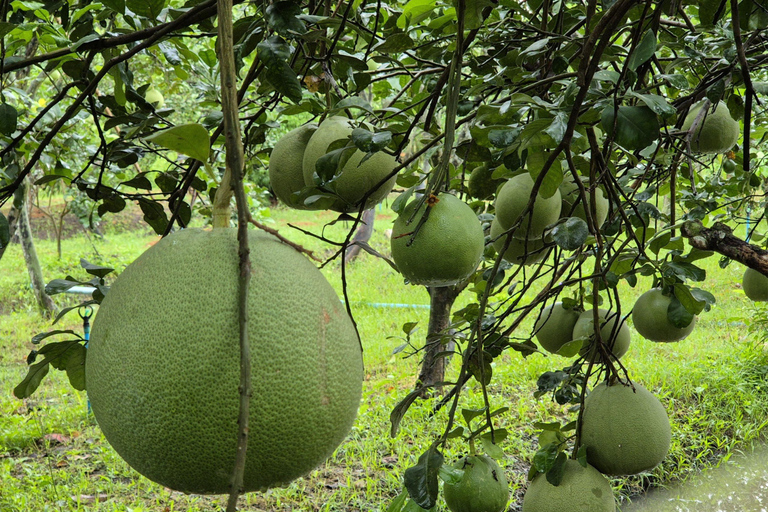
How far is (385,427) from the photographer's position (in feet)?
12.2

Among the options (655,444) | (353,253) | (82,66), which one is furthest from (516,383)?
(353,253)

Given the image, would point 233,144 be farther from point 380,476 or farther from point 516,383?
point 516,383

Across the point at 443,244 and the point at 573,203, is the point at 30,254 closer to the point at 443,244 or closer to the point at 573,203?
the point at 573,203

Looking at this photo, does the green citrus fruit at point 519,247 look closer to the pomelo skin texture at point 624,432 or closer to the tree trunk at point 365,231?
the pomelo skin texture at point 624,432

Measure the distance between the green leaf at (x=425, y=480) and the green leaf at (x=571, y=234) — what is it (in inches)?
16.5

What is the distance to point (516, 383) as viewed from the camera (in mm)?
4352

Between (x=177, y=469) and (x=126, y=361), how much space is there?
0.39ft

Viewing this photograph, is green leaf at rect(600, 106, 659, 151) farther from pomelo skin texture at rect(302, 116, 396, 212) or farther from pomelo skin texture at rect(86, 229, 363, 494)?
pomelo skin texture at rect(86, 229, 363, 494)

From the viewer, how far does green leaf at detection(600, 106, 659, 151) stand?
0.83m

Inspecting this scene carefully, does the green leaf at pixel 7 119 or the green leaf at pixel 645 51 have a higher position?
the green leaf at pixel 645 51

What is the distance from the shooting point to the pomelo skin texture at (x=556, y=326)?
1.71m

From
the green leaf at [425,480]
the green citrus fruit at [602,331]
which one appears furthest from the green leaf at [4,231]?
the green citrus fruit at [602,331]

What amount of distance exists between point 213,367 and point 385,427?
10.7 feet

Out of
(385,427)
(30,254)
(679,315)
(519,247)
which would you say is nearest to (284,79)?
(519,247)
